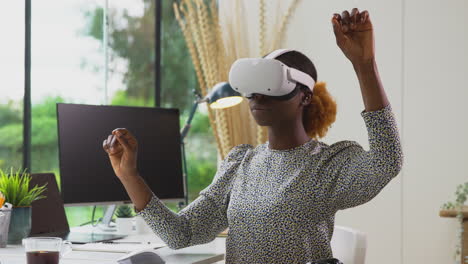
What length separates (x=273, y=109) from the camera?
189 cm

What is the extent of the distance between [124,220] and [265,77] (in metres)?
1.08

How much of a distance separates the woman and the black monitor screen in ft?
1.87

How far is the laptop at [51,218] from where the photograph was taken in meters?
2.41

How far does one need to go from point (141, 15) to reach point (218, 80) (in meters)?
0.68

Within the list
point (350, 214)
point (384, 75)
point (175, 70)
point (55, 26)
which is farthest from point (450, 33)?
point (55, 26)

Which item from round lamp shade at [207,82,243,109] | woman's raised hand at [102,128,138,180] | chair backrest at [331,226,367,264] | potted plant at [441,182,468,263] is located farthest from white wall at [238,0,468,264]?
woman's raised hand at [102,128,138,180]

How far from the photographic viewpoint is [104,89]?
399 cm

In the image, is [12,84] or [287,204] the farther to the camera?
[12,84]

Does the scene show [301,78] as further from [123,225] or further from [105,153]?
[123,225]

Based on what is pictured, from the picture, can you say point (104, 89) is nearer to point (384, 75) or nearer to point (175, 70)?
point (175, 70)

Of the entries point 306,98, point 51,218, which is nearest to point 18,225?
point 51,218

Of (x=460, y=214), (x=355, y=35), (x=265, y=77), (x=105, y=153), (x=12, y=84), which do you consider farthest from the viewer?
(x=12, y=84)

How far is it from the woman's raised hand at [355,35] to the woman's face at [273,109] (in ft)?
1.15

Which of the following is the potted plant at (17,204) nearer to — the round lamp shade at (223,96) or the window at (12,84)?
the round lamp shade at (223,96)
